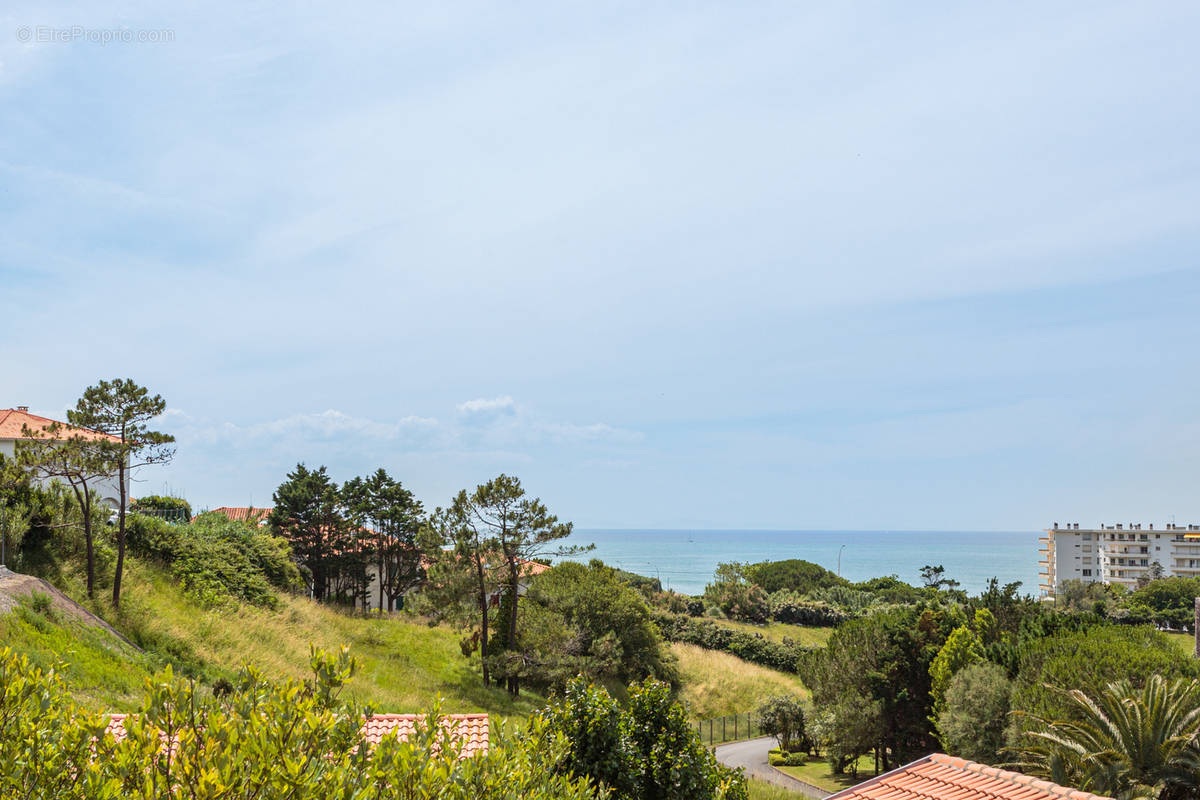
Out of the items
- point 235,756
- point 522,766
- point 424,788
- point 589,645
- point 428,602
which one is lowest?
point 589,645

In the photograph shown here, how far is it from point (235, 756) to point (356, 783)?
27.5 inches

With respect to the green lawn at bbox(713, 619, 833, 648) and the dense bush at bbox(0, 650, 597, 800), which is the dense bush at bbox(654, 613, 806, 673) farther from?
the dense bush at bbox(0, 650, 597, 800)

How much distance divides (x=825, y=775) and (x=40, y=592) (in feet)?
96.1

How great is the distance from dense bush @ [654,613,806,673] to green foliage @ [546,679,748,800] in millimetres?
45809

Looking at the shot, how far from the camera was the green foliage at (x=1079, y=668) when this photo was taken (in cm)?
1955

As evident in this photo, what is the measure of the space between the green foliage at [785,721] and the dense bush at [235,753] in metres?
35.1

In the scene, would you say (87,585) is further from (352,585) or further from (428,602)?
(352,585)

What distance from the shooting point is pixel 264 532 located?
40094 millimetres

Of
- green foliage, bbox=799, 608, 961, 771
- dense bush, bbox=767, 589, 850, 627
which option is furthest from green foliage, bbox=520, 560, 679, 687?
dense bush, bbox=767, 589, 850, 627

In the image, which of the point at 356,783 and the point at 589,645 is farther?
the point at 589,645

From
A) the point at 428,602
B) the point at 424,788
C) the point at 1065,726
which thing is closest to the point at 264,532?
the point at 428,602

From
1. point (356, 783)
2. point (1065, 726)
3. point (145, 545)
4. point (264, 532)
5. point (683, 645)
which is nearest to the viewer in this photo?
point (356, 783)

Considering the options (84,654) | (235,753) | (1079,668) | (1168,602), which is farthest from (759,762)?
(1168,602)

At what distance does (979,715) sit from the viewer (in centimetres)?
2484
